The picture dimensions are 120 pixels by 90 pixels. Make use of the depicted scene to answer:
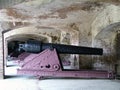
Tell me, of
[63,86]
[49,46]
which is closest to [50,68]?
[49,46]

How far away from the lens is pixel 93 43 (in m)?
9.52

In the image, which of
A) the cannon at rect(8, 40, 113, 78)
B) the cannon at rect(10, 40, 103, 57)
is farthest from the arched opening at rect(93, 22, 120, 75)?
the cannon at rect(8, 40, 113, 78)

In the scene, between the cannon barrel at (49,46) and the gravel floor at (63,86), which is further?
the cannon barrel at (49,46)

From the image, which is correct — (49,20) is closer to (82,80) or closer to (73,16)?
(73,16)

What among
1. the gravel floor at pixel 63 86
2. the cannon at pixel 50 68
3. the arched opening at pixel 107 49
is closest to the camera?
the gravel floor at pixel 63 86

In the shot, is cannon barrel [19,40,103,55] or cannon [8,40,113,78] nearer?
cannon [8,40,113,78]

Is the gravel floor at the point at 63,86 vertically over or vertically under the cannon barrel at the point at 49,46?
under

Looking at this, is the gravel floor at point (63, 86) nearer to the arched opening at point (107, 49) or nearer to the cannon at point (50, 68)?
the cannon at point (50, 68)

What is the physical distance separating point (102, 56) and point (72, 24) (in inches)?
64.9

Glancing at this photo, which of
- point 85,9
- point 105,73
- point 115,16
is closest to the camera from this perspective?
point 115,16

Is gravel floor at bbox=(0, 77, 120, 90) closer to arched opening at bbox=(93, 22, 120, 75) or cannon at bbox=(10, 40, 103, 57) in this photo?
cannon at bbox=(10, 40, 103, 57)

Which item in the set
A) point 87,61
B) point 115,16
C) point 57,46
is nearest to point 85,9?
point 115,16

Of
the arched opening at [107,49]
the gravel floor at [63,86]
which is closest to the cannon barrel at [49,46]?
the arched opening at [107,49]

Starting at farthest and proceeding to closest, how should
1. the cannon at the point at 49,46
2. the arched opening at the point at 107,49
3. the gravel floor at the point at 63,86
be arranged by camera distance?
the arched opening at the point at 107,49, the cannon at the point at 49,46, the gravel floor at the point at 63,86
